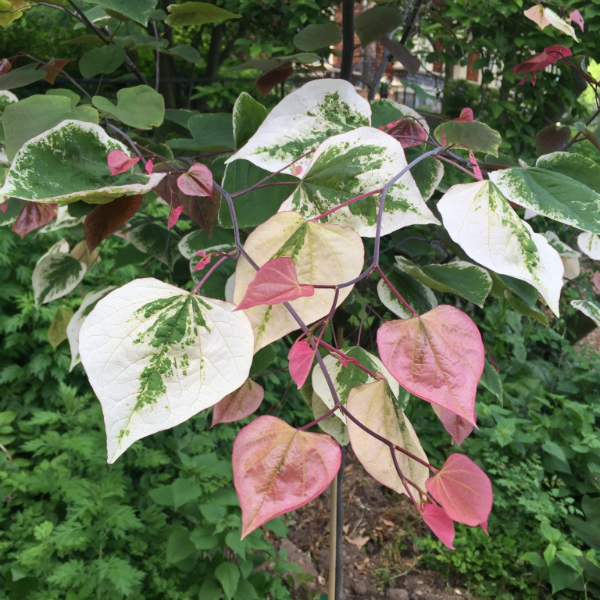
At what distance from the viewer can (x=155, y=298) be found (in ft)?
1.09

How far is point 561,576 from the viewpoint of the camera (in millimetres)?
1551

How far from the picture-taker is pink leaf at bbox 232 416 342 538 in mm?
273

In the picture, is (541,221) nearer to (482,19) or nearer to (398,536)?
(482,19)

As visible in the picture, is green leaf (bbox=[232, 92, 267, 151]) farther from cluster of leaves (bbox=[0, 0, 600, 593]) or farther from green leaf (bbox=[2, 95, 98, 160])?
green leaf (bbox=[2, 95, 98, 160])

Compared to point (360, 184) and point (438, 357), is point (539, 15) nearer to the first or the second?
point (360, 184)

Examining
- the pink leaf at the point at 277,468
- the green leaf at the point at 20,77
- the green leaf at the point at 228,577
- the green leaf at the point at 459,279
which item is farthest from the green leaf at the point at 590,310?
the green leaf at the point at 228,577

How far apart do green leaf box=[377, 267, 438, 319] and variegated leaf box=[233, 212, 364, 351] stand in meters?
0.28

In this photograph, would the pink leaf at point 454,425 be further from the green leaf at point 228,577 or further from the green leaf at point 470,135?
the green leaf at point 228,577

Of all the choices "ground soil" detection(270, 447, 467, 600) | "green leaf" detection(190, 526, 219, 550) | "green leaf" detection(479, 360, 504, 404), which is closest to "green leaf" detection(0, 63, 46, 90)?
"green leaf" detection(479, 360, 504, 404)

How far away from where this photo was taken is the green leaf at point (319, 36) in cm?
76

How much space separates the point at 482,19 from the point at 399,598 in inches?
99.2

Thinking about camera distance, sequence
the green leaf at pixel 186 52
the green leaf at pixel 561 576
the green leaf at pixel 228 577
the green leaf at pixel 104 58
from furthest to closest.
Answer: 1. the green leaf at pixel 561 576
2. the green leaf at pixel 228 577
3. the green leaf at pixel 186 52
4. the green leaf at pixel 104 58

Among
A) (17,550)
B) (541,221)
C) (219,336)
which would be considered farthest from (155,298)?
(541,221)

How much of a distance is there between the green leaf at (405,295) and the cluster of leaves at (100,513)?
575 millimetres
